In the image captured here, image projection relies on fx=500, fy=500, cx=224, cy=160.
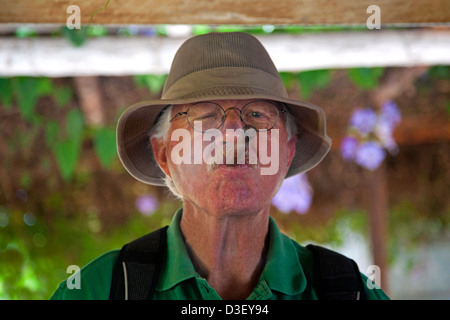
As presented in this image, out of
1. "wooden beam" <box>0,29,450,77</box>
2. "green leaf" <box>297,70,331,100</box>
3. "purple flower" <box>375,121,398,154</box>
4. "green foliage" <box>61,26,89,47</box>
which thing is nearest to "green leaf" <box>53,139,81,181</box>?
"wooden beam" <box>0,29,450,77</box>

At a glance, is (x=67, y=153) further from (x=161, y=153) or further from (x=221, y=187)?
(x=221, y=187)

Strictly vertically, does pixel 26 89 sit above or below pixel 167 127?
above

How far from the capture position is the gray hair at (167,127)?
42.0 inches

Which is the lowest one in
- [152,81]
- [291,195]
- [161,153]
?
[161,153]


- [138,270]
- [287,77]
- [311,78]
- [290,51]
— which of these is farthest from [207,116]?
[287,77]

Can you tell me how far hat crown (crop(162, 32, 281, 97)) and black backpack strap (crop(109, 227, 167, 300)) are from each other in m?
0.34

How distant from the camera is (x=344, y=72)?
232cm

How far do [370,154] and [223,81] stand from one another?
174 cm

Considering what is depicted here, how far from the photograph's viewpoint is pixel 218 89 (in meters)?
0.98

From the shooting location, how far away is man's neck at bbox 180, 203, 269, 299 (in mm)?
1032

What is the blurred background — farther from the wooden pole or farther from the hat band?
the hat band

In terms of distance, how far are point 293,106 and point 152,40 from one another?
0.62m

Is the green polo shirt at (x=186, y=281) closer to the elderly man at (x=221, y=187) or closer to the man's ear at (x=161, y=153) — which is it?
the elderly man at (x=221, y=187)

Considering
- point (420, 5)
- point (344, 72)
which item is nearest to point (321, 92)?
point (344, 72)
